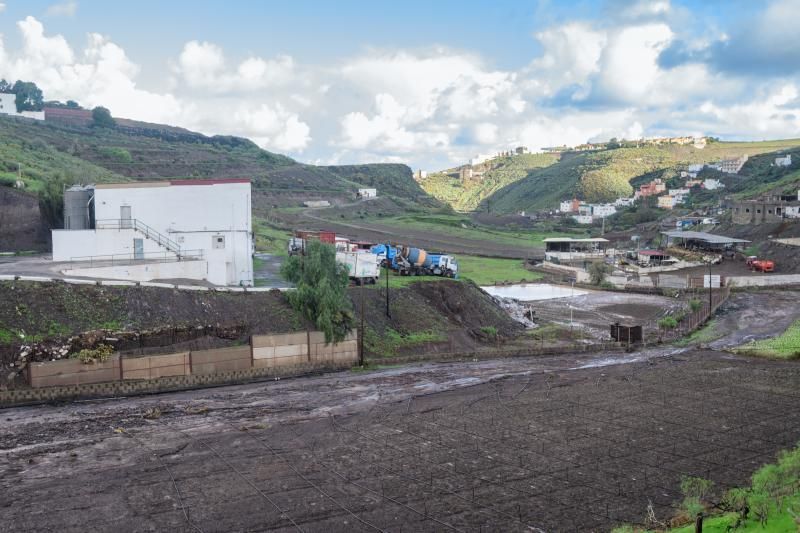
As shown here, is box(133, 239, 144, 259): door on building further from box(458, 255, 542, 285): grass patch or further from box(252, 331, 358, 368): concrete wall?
box(458, 255, 542, 285): grass patch

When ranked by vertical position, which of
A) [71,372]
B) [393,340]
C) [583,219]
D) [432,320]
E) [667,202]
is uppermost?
[667,202]

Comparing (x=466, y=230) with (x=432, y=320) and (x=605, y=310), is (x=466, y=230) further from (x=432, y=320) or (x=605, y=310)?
(x=432, y=320)

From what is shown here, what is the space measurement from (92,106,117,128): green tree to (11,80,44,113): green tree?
42.2 feet

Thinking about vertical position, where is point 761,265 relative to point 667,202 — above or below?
below

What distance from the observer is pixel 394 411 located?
88.2 feet

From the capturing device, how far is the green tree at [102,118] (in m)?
163

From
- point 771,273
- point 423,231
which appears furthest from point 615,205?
point 771,273

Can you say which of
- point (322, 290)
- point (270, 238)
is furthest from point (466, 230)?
point (322, 290)

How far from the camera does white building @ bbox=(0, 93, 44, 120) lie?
511 ft

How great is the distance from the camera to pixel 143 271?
37031 millimetres

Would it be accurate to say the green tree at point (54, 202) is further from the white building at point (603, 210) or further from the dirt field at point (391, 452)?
the white building at point (603, 210)

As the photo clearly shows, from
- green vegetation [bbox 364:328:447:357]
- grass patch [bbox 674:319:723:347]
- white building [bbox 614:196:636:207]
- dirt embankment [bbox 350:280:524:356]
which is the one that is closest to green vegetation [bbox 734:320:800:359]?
grass patch [bbox 674:319:723:347]

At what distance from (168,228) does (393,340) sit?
14.7 metres

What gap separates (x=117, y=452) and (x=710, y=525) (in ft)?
53.9
